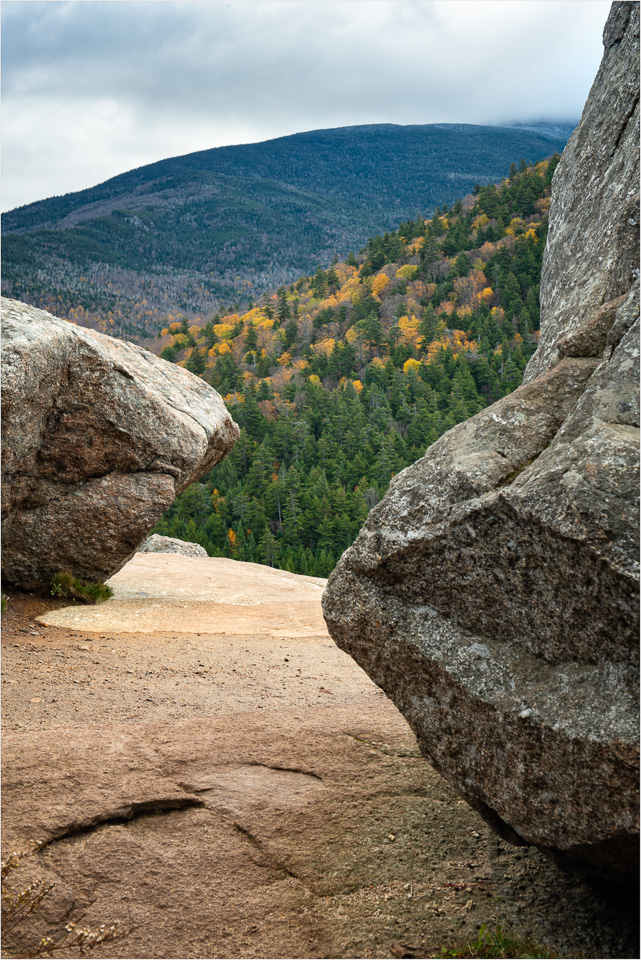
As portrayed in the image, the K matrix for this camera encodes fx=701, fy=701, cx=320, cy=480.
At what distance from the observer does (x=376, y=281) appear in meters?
110

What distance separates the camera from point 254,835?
5.59 metres

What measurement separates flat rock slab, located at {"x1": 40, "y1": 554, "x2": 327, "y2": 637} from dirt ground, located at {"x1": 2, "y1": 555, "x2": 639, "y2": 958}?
3.11 m

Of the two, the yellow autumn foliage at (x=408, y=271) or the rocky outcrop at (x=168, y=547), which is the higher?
the yellow autumn foliage at (x=408, y=271)

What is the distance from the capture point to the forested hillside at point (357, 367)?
64375 millimetres

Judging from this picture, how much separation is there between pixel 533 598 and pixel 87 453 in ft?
30.8

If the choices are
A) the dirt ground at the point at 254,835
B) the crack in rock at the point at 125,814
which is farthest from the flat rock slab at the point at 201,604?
the crack in rock at the point at 125,814

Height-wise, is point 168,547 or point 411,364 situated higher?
→ point 411,364

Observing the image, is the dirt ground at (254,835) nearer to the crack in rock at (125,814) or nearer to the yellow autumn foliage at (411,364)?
the crack in rock at (125,814)

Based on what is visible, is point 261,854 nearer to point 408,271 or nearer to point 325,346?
point 325,346

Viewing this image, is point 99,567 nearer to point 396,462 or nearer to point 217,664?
point 217,664

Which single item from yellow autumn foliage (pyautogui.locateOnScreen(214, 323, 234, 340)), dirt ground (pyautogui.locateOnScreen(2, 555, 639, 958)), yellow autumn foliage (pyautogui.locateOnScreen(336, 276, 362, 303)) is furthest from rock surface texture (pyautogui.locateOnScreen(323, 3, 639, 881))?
yellow autumn foliage (pyautogui.locateOnScreen(214, 323, 234, 340))

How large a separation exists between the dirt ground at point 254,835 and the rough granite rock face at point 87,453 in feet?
12.4

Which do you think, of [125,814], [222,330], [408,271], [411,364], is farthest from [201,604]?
[222,330]

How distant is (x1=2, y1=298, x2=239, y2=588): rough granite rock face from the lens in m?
10.9
